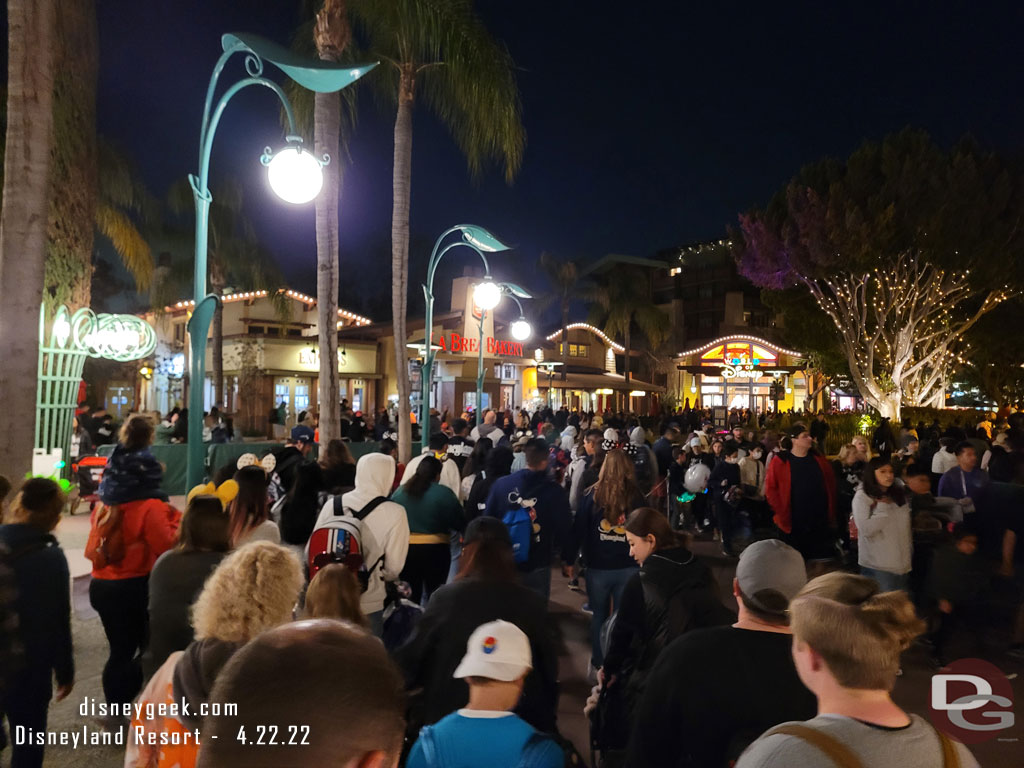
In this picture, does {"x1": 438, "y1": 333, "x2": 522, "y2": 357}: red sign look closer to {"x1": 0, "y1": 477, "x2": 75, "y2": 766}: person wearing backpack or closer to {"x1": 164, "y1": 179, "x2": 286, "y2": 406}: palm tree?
{"x1": 164, "y1": 179, "x2": 286, "y2": 406}: palm tree

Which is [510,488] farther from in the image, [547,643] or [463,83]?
[463,83]

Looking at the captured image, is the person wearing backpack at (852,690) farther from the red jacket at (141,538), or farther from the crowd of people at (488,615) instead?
the red jacket at (141,538)

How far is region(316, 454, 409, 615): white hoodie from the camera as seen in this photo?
173 inches

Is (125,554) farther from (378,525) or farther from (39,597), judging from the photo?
(378,525)

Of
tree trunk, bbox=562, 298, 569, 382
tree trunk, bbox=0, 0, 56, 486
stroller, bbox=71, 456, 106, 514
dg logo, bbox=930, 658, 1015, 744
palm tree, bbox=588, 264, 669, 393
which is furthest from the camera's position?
palm tree, bbox=588, 264, 669, 393

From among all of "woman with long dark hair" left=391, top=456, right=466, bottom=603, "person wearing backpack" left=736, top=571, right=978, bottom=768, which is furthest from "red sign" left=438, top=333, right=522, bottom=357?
"person wearing backpack" left=736, top=571, right=978, bottom=768

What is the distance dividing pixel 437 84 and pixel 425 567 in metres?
12.1

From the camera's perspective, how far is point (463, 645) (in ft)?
9.89

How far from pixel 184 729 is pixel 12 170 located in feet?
20.8

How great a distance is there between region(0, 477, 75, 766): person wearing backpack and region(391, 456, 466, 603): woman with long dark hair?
2.47 meters

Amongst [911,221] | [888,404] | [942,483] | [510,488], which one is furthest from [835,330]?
[510,488]

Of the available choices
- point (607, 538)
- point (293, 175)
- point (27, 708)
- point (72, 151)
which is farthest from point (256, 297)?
point (27, 708)

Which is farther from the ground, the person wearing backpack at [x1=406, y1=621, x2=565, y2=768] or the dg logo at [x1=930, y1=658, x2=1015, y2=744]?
the person wearing backpack at [x1=406, y1=621, x2=565, y2=768]

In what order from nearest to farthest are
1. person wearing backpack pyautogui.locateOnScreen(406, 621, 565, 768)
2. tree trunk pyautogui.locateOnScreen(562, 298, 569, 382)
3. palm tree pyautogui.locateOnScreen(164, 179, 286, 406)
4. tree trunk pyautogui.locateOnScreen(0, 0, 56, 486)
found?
person wearing backpack pyautogui.locateOnScreen(406, 621, 565, 768)
tree trunk pyautogui.locateOnScreen(0, 0, 56, 486)
palm tree pyautogui.locateOnScreen(164, 179, 286, 406)
tree trunk pyautogui.locateOnScreen(562, 298, 569, 382)
